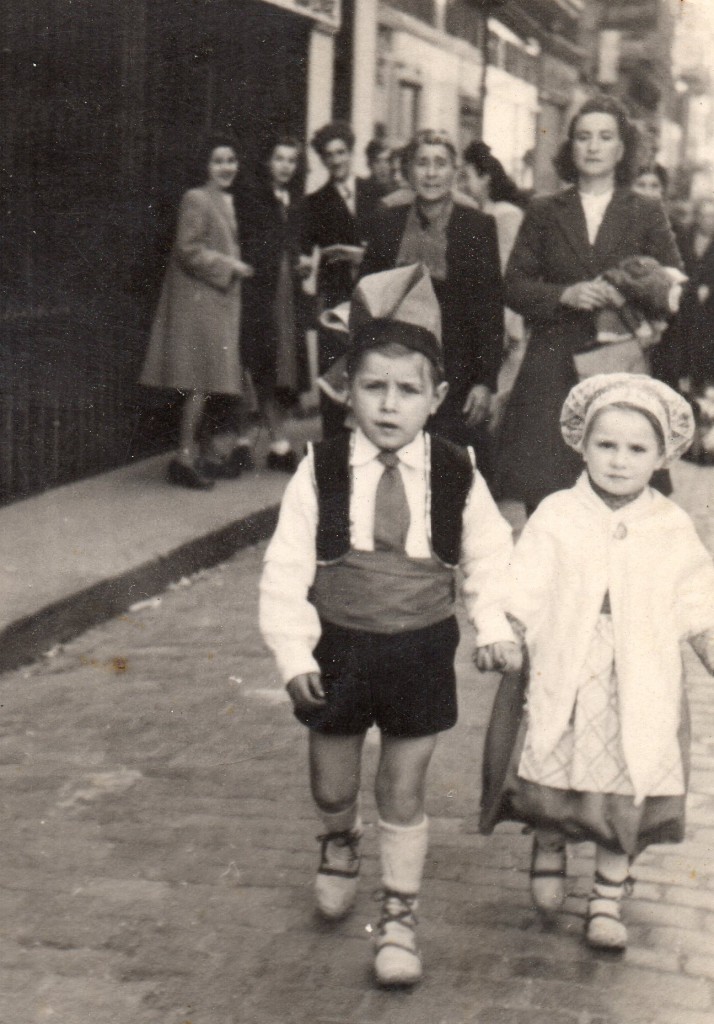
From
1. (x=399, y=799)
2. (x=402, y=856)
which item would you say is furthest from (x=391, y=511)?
(x=402, y=856)

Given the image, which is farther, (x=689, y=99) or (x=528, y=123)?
(x=689, y=99)

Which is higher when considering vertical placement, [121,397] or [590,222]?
[590,222]

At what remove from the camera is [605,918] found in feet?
11.6

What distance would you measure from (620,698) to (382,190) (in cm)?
903

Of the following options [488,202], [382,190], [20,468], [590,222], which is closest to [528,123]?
[382,190]

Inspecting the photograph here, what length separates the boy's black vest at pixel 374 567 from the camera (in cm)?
345

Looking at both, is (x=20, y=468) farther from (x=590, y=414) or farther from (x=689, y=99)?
(x=689, y=99)

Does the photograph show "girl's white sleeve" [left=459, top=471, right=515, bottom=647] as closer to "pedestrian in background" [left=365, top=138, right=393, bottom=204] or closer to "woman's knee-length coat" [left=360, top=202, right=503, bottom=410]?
"woman's knee-length coat" [left=360, top=202, right=503, bottom=410]

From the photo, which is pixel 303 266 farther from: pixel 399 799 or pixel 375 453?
pixel 399 799

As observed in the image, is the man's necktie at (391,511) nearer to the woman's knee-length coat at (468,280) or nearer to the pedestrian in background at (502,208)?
the woman's knee-length coat at (468,280)

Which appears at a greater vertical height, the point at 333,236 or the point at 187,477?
the point at 333,236

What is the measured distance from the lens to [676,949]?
3504mm

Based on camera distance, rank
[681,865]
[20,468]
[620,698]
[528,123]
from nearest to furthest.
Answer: [620,698]
[681,865]
[20,468]
[528,123]

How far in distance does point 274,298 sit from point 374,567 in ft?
21.6
